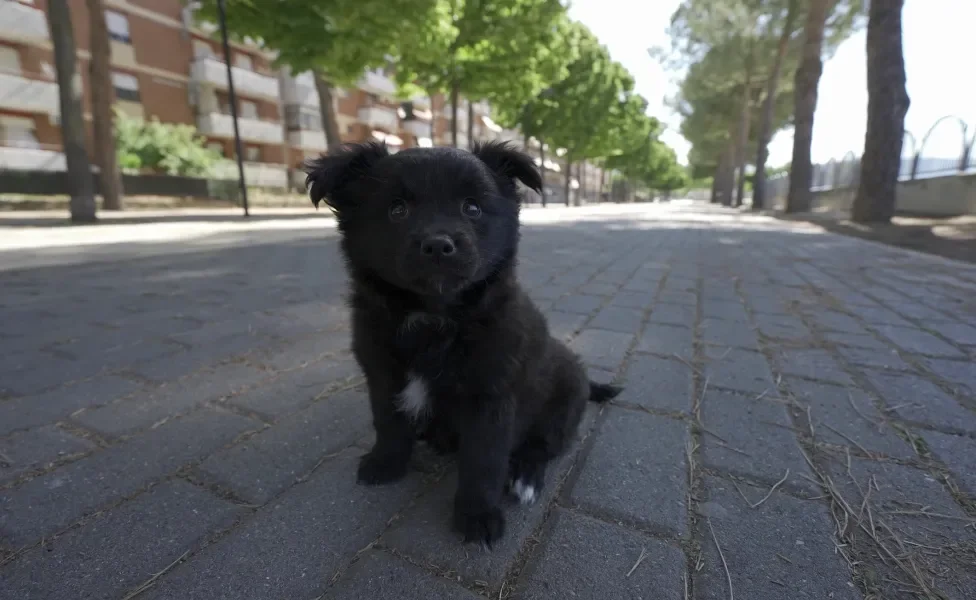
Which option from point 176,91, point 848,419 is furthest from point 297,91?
point 848,419

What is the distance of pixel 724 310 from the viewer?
16.3 ft

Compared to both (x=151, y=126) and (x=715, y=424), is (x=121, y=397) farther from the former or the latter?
(x=151, y=126)

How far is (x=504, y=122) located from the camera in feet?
105

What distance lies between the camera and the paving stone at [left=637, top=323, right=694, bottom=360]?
12.2 feet

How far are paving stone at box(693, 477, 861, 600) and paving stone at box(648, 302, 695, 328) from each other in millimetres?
2715

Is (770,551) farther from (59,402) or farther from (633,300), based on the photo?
(633,300)

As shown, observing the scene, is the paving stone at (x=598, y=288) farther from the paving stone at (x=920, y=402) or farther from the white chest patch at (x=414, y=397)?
the white chest patch at (x=414, y=397)

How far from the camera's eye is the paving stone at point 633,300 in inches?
203

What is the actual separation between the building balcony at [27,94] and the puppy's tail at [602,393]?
31888mm

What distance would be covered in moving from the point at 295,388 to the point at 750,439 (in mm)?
2615

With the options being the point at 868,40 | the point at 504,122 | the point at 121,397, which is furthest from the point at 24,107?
the point at 868,40

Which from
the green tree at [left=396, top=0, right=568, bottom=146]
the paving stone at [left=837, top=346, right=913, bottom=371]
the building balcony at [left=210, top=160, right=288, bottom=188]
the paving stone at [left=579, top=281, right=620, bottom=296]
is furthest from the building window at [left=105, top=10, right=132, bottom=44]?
the paving stone at [left=837, top=346, right=913, bottom=371]

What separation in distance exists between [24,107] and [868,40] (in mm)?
36723

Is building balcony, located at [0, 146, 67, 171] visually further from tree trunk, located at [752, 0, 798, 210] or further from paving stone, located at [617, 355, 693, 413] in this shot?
tree trunk, located at [752, 0, 798, 210]
